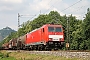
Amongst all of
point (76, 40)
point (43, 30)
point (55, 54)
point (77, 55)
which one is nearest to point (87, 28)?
point (76, 40)

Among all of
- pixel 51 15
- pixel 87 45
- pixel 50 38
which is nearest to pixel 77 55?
pixel 50 38

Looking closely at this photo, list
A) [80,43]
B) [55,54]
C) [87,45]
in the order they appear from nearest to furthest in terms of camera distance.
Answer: [55,54], [87,45], [80,43]

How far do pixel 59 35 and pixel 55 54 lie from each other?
970 cm

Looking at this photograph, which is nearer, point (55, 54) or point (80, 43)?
point (55, 54)

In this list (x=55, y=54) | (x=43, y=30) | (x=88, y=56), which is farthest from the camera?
(x=43, y=30)

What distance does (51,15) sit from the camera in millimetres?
119625

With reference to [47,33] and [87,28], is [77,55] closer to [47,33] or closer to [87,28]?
[47,33]

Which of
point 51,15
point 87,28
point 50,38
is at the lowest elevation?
point 50,38

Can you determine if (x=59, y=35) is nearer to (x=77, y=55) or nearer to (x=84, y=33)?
(x=77, y=55)

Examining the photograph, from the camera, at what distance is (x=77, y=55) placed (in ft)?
65.8

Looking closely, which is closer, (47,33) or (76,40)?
(47,33)

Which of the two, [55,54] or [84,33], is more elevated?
[84,33]

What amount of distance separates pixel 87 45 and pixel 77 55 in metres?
50.3

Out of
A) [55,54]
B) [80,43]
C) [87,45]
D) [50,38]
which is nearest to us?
[55,54]
